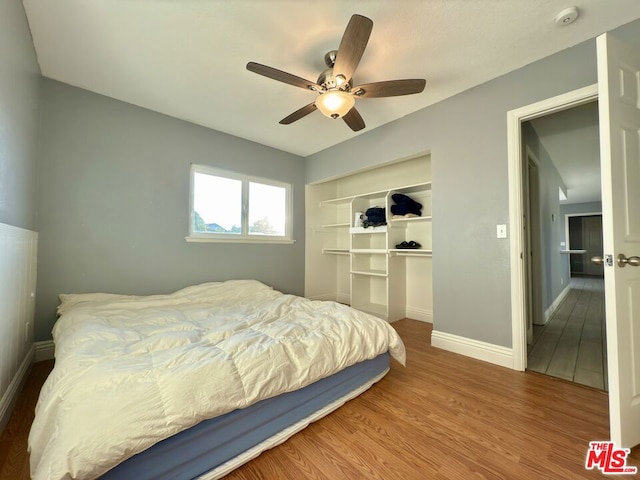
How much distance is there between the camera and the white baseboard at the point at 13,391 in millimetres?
1347

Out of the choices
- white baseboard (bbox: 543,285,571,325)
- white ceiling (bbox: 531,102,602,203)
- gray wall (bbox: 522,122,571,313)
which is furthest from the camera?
white baseboard (bbox: 543,285,571,325)

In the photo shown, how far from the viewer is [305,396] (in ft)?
4.50

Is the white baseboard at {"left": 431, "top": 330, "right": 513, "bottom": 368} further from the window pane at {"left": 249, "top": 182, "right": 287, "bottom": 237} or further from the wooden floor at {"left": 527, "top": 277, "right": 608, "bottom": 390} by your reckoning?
the window pane at {"left": 249, "top": 182, "right": 287, "bottom": 237}

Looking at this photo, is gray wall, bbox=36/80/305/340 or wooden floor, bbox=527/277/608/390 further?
gray wall, bbox=36/80/305/340

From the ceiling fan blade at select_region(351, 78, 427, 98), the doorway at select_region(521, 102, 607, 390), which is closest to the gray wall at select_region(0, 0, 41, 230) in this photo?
the ceiling fan blade at select_region(351, 78, 427, 98)

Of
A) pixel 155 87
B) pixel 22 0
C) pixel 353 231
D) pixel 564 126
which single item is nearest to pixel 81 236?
pixel 155 87

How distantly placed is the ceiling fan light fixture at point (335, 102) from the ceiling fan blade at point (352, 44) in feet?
0.40

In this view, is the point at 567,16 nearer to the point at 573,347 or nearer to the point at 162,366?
the point at 573,347

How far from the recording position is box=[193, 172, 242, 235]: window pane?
3043 mm

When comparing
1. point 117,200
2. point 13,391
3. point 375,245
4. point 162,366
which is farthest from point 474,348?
point 117,200

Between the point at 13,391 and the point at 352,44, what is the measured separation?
2.89 m

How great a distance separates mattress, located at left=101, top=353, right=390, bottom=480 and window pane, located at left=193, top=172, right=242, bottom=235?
7.73 ft

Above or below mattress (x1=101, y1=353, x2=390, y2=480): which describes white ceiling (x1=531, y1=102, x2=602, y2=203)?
above

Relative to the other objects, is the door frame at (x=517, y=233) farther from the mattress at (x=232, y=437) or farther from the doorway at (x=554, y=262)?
the mattress at (x=232, y=437)
